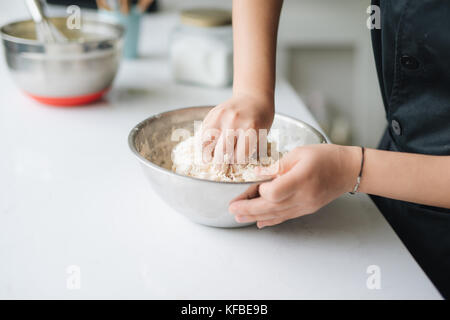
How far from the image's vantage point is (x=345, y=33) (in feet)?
6.86

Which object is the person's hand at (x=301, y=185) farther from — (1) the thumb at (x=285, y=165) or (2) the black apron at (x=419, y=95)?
(2) the black apron at (x=419, y=95)

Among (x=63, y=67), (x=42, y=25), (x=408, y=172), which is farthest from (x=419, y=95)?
(x=42, y=25)

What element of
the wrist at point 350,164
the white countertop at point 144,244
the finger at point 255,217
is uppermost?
the wrist at point 350,164

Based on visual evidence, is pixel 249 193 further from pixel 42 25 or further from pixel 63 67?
pixel 42 25

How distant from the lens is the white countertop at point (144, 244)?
58cm

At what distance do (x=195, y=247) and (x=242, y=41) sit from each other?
1.29 feet

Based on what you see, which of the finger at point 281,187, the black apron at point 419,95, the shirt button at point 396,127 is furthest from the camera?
the shirt button at point 396,127

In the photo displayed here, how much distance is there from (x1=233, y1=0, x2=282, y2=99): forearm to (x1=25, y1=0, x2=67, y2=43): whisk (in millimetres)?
577

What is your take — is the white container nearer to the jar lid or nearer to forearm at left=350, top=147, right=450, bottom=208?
the jar lid

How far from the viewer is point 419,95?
0.75m

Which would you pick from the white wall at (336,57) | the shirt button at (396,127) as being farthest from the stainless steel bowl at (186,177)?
the white wall at (336,57)

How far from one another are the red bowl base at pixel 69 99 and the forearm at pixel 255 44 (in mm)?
470

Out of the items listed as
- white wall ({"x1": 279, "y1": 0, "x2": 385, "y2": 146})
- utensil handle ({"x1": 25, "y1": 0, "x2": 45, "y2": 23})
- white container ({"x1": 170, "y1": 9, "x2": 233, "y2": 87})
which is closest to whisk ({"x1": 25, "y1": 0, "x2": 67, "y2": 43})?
utensil handle ({"x1": 25, "y1": 0, "x2": 45, "y2": 23})
